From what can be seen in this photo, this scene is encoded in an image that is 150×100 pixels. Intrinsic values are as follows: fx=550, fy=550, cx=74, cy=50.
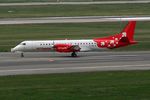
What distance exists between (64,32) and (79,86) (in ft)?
142

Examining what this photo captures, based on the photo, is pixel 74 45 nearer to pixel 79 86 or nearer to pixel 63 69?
pixel 63 69

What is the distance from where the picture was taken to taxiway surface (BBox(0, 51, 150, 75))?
158ft

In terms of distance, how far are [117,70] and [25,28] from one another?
41410mm

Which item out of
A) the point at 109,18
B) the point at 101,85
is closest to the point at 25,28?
the point at 109,18

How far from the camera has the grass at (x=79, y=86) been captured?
113 ft

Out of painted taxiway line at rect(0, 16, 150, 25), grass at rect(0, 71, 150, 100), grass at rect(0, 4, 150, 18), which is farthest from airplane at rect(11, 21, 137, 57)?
grass at rect(0, 4, 150, 18)

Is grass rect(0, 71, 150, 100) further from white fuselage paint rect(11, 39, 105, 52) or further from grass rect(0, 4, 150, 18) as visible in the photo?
grass rect(0, 4, 150, 18)

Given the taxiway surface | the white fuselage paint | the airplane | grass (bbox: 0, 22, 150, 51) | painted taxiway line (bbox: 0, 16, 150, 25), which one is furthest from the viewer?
painted taxiway line (bbox: 0, 16, 150, 25)

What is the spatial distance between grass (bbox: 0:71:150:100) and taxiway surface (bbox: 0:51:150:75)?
11.2ft

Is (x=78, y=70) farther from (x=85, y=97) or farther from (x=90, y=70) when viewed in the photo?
(x=85, y=97)

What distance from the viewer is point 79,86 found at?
3825cm

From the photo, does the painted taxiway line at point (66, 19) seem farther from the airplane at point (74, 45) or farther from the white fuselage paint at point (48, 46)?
the white fuselage paint at point (48, 46)

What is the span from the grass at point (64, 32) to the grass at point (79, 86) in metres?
23.9

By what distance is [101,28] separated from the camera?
8662 centimetres
